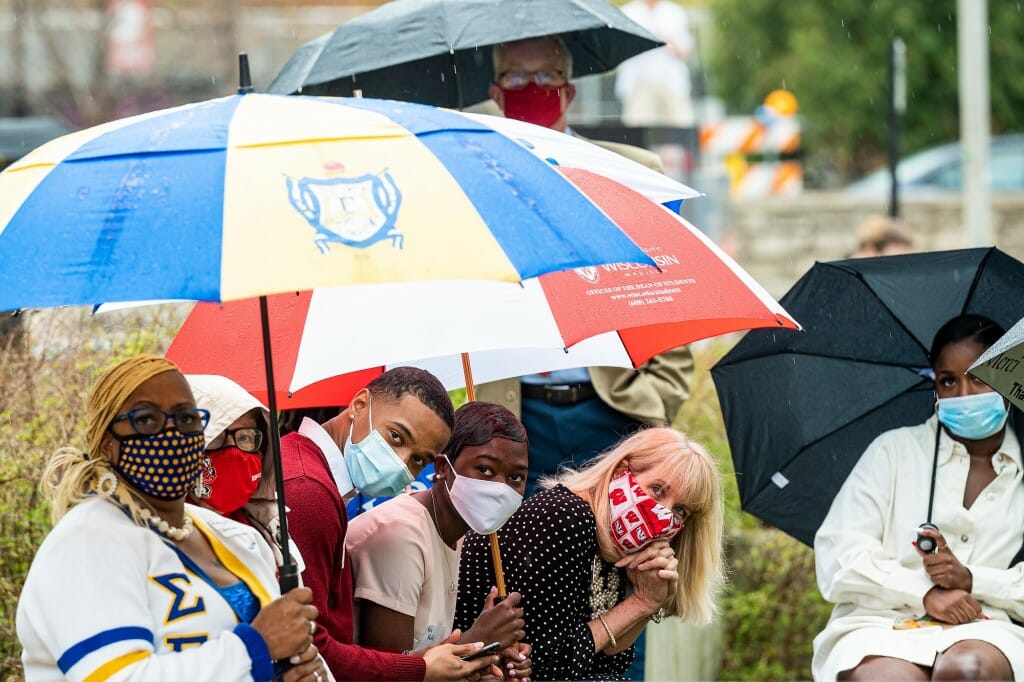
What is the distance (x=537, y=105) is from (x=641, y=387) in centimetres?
115

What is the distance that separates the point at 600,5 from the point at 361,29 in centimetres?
99

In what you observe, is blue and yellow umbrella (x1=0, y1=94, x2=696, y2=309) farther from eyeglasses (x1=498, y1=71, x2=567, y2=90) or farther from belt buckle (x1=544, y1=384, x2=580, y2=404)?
eyeglasses (x1=498, y1=71, x2=567, y2=90)

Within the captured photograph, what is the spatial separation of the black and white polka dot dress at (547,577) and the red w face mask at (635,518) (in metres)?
0.11

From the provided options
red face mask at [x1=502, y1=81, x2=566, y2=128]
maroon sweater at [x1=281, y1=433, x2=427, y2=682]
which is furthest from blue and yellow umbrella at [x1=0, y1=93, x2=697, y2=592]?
red face mask at [x1=502, y1=81, x2=566, y2=128]

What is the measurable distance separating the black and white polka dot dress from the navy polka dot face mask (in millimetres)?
1470

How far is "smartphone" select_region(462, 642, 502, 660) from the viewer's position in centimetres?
449

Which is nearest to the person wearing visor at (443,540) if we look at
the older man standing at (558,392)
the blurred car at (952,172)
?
the older man standing at (558,392)

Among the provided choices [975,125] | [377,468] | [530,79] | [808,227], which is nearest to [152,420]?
[377,468]

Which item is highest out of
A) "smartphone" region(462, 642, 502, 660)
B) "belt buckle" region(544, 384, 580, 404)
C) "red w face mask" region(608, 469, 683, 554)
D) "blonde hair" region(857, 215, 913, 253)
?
"blonde hair" region(857, 215, 913, 253)

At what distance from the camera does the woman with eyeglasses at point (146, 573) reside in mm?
3443

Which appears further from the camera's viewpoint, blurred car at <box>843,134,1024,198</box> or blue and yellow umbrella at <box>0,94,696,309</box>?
blurred car at <box>843,134,1024,198</box>

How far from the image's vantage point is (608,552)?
5242mm

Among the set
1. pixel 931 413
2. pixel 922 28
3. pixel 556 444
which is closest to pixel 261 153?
pixel 556 444

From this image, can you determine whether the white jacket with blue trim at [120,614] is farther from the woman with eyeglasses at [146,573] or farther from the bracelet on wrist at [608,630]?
the bracelet on wrist at [608,630]
